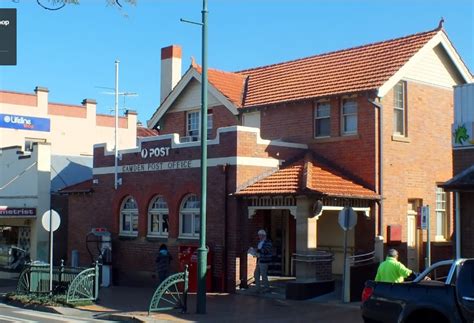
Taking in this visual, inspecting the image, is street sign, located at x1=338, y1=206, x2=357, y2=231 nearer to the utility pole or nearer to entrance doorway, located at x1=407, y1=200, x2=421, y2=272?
the utility pole

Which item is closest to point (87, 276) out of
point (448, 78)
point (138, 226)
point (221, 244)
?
point (221, 244)

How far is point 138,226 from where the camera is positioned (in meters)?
24.4

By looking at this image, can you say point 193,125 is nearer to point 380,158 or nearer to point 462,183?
point 380,158

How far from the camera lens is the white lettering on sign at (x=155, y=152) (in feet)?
76.3

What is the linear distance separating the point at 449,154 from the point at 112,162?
1199cm

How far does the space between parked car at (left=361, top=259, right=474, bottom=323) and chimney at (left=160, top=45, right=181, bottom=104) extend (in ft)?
65.3

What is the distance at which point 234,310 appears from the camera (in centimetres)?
1691

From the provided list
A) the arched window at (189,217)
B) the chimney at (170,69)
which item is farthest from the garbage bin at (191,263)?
the chimney at (170,69)

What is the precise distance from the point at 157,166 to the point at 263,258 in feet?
20.1

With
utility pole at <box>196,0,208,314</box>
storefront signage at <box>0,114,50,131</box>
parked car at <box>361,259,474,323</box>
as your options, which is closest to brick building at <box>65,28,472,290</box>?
utility pole at <box>196,0,208,314</box>

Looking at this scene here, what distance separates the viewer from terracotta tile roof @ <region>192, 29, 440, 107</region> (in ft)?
71.1

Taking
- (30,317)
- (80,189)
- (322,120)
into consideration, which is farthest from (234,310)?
(80,189)

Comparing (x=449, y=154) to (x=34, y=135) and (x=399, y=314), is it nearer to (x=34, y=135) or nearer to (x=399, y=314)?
(x=399, y=314)

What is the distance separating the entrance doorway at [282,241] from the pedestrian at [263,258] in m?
Result: 2.97
